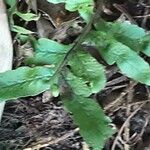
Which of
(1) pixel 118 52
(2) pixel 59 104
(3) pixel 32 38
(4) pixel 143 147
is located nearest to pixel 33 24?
(3) pixel 32 38

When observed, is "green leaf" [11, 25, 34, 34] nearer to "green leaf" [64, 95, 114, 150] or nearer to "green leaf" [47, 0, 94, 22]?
"green leaf" [47, 0, 94, 22]

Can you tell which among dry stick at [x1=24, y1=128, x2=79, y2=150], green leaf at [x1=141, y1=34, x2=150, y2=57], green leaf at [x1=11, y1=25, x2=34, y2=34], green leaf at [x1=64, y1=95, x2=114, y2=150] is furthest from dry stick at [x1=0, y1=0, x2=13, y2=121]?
green leaf at [x1=141, y1=34, x2=150, y2=57]

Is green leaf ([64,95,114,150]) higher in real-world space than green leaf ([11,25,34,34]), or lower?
lower

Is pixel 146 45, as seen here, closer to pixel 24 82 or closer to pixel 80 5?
pixel 80 5

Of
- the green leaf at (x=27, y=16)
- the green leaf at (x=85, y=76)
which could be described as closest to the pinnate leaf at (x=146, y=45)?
the green leaf at (x=85, y=76)

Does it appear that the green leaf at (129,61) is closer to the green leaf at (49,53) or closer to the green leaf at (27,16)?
the green leaf at (49,53)

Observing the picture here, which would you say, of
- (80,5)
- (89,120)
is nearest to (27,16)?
(80,5)
